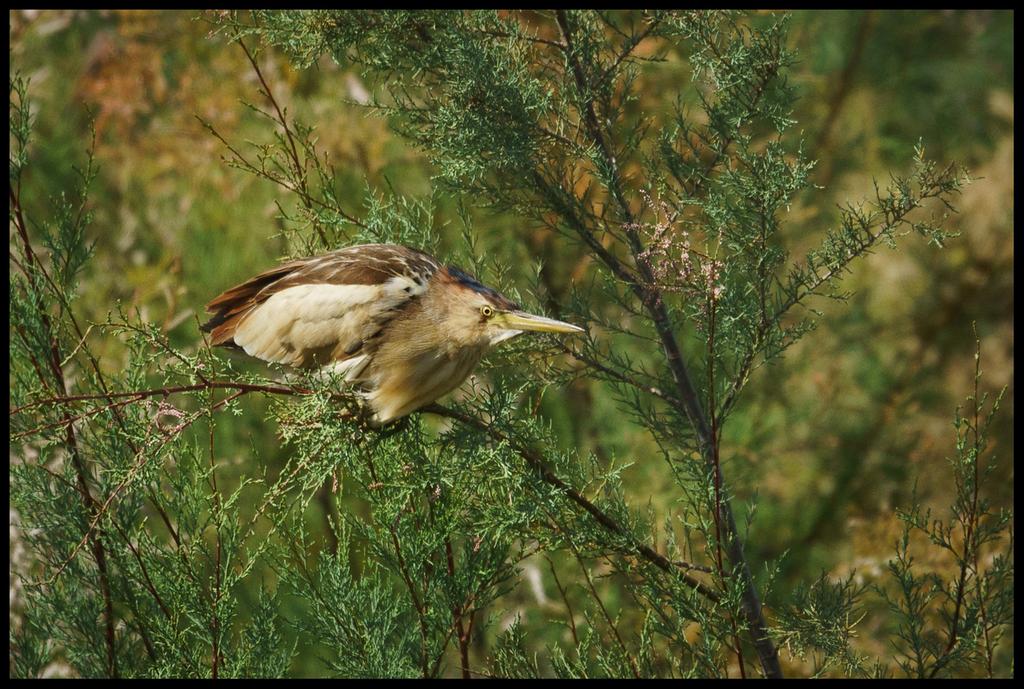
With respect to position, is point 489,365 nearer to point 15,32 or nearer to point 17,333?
point 17,333

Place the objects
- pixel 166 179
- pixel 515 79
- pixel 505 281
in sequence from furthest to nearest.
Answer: pixel 166 179 < pixel 505 281 < pixel 515 79

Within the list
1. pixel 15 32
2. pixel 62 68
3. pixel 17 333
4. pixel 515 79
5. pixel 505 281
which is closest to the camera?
pixel 515 79

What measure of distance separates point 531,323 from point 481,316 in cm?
13

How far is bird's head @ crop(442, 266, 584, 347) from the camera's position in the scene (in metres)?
2.88

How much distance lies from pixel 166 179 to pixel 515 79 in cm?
410

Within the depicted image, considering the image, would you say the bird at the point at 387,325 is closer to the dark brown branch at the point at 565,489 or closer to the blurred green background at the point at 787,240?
the dark brown branch at the point at 565,489

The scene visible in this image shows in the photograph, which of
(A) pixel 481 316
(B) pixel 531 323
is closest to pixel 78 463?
(A) pixel 481 316

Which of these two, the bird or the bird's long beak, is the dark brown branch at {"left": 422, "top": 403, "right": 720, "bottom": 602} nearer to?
the bird

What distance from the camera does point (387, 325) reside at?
289 cm

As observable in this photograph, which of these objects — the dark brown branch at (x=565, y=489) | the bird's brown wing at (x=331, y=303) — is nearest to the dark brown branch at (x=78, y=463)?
the bird's brown wing at (x=331, y=303)

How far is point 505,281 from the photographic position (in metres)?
3.38

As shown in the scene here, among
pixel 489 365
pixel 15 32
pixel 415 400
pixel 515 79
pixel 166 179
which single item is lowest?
pixel 415 400

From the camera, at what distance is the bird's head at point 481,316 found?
288cm

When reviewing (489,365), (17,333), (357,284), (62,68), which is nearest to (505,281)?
(489,365)
